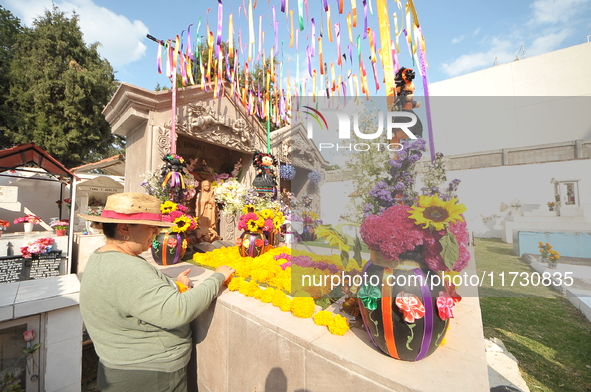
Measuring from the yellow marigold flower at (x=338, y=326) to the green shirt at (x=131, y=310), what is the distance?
89 cm

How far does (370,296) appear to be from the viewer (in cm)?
137

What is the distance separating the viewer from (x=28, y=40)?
13.7 meters

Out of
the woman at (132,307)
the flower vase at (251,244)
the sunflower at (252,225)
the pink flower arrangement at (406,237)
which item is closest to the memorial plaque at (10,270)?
the flower vase at (251,244)

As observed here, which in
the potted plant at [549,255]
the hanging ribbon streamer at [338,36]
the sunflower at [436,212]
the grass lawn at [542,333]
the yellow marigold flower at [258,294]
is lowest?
the grass lawn at [542,333]

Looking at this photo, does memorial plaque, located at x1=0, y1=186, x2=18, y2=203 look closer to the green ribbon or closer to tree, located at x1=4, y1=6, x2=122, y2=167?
tree, located at x1=4, y1=6, x2=122, y2=167

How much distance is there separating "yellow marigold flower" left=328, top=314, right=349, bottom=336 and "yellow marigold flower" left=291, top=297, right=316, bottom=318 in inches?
8.6

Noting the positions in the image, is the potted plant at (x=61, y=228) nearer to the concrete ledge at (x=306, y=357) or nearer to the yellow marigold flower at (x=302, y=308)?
the concrete ledge at (x=306, y=357)

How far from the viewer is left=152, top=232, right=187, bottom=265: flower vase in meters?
3.77

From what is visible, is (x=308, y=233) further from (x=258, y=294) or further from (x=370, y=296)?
(x=370, y=296)

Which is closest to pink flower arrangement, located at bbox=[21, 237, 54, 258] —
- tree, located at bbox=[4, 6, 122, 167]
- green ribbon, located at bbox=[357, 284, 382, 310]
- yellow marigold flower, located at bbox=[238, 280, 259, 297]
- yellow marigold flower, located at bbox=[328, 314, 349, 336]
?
yellow marigold flower, located at bbox=[238, 280, 259, 297]

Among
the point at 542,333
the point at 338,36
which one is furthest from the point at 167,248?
the point at 542,333

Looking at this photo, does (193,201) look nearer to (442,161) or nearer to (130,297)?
(130,297)

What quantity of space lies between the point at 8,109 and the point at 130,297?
19.1 metres

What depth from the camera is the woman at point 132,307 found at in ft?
4.39
